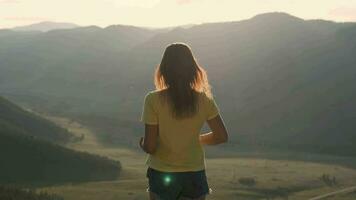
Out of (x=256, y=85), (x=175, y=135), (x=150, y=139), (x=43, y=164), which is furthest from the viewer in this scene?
(x=256, y=85)

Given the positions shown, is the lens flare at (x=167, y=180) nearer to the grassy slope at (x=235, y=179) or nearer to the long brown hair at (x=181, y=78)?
the long brown hair at (x=181, y=78)

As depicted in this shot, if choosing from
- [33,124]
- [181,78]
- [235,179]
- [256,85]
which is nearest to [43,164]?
[235,179]

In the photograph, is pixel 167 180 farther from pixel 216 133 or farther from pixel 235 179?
pixel 235 179

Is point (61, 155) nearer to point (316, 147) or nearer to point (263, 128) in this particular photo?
point (316, 147)

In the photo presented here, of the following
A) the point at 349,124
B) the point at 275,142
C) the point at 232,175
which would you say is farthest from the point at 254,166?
the point at 349,124

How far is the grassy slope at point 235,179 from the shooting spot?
34906mm

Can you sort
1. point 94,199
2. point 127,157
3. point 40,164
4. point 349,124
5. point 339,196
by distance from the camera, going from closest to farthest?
point 94,199 < point 339,196 < point 40,164 < point 127,157 < point 349,124

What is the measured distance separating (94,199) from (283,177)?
55.0 ft

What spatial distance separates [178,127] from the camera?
6.19 m

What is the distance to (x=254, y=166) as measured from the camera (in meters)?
52.3

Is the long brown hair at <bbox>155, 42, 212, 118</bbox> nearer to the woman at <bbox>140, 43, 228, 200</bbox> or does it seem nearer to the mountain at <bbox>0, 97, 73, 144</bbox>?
the woman at <bbox>140, 43, 228, 200</bbox>

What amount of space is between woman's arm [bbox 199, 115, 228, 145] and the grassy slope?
26465 mm

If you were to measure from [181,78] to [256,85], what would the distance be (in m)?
114

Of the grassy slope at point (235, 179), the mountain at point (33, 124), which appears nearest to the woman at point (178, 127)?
the grassy slope at point (235, 179)
